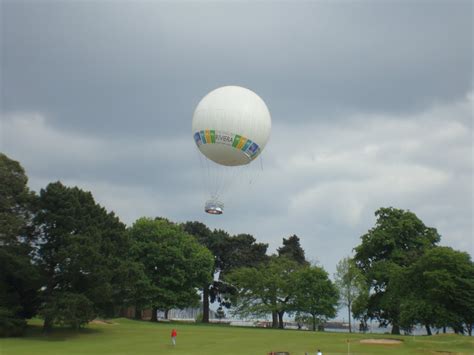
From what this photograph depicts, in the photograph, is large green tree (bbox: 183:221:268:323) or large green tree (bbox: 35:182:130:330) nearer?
large green tree (bbox: 35:182:130:330)

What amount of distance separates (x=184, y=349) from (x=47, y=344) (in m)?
12.7

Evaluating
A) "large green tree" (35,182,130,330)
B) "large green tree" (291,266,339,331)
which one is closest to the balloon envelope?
"large green tree" (35,182,130,330)

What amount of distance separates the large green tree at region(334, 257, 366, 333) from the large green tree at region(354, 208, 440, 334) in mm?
1552

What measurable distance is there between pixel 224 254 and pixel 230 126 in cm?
7088

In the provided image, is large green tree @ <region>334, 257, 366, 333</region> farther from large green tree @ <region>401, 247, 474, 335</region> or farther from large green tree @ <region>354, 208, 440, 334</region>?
large green tree @ <region>401, 247, 474, 335</region>

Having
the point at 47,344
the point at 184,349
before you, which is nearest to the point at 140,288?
the point at 47,344

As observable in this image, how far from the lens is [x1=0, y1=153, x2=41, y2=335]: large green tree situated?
50.2 meters

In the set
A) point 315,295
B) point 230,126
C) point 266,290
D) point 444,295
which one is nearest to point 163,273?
point 266,290

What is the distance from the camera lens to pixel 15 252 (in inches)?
2040

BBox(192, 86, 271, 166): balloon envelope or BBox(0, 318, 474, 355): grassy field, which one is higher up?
BBox(192, 86, 271, 166): balloon envelope

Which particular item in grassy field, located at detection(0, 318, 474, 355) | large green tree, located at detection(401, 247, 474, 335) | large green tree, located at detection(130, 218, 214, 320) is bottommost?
grassy field, located at detection(0, 318, 474, 355)

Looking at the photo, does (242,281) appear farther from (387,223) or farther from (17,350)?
(17,350)

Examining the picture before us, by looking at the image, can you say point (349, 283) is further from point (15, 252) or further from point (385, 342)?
point (15, 252)

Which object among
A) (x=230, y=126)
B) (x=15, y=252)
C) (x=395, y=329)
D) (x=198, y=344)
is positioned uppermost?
(x=230, y=126)
